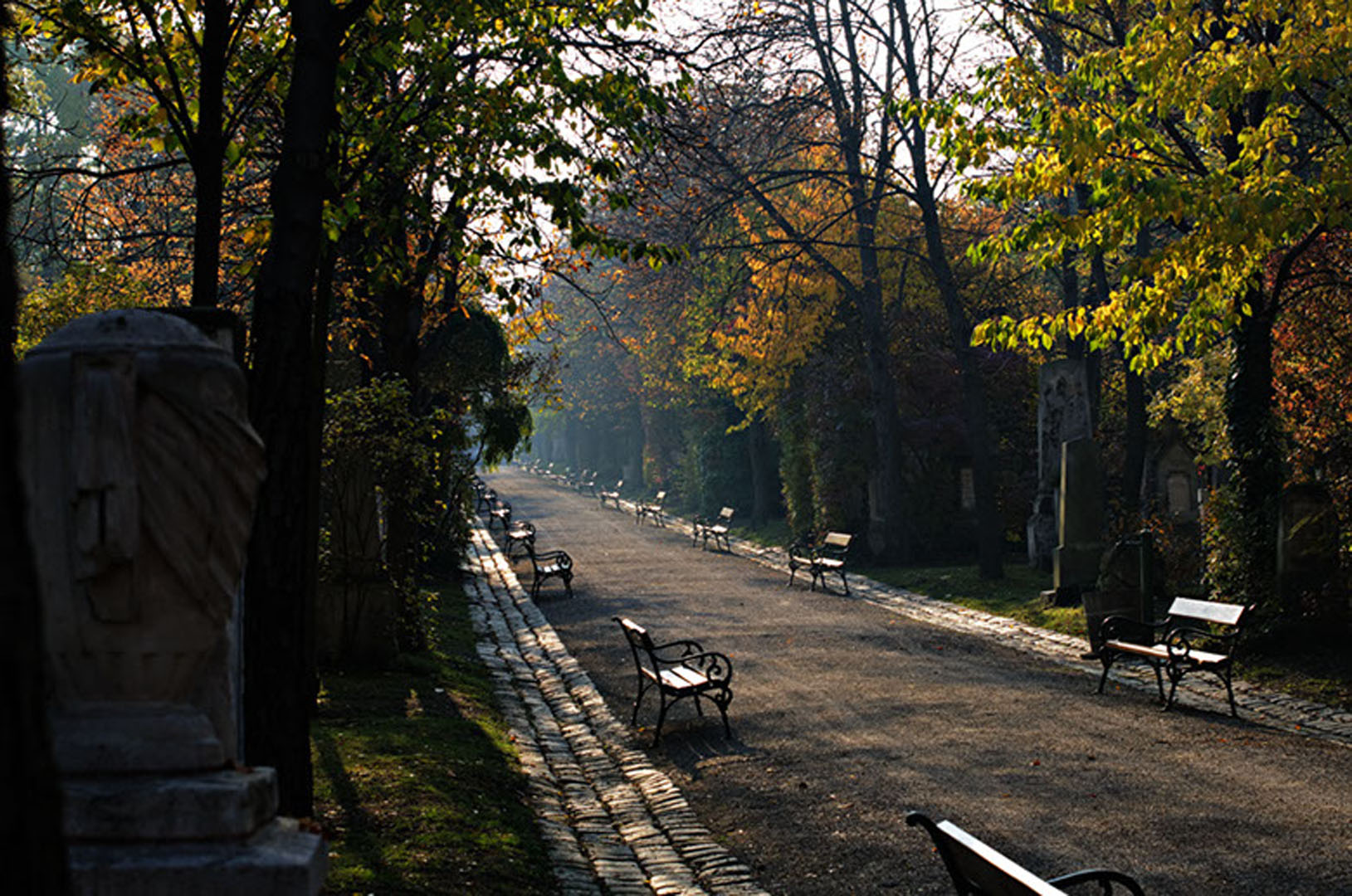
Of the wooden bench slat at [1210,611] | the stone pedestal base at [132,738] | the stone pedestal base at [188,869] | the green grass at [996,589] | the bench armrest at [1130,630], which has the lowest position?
the green grass at [996,589]

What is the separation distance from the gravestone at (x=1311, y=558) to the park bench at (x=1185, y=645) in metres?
0.89

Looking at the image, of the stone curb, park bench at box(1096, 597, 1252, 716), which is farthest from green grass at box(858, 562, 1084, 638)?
park bench at box(1096, 597, 1252, 716)

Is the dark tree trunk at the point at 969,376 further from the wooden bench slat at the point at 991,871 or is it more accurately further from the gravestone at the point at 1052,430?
the wooden bench slat at the point at 991,871

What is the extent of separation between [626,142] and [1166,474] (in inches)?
589

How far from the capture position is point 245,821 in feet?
10.3

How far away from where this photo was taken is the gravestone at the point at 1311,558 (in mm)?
12703

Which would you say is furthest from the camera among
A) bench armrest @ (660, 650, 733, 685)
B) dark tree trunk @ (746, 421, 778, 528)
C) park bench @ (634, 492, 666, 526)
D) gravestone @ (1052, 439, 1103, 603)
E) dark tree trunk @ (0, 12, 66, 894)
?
park bench @ (634, 492, 666, 526)

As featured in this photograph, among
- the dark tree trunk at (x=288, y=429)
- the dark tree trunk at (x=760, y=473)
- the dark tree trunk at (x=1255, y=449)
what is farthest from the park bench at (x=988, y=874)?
the dark tree trunk at (x=760, y=473)

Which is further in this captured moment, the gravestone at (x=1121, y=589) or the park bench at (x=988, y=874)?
the gravestone at (x=1121, y=589)

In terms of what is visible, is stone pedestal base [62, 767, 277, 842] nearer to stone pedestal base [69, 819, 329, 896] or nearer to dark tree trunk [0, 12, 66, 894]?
stone pedestal base [69, 819, 329, 896]

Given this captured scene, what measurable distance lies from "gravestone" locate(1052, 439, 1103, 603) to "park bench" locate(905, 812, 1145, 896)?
12.2 metres

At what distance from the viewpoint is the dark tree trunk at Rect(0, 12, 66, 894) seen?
188 cm

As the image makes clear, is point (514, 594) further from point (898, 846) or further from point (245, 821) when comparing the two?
point (245, 821)

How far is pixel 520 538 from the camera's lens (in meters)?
24.5
